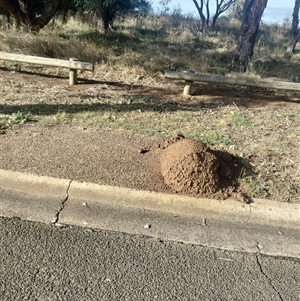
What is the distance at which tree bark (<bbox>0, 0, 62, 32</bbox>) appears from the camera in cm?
1186

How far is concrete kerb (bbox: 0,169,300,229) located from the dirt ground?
10cm

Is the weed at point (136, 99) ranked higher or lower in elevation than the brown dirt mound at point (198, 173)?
lower

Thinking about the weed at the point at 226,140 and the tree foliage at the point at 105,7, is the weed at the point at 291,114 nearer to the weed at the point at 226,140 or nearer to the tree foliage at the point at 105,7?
the weed at the point at 226,140

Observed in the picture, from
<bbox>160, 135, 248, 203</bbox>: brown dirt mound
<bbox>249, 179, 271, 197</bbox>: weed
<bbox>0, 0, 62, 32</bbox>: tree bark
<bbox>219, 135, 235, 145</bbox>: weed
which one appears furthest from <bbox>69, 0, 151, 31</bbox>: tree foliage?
<bbox>249, 179, 271, 197</bbox>: weed

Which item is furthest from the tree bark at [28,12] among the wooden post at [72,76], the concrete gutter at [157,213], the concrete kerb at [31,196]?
the concrete gutter at [157,213]

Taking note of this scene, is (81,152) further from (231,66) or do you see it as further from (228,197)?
(231,66)

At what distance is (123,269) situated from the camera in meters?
2.81

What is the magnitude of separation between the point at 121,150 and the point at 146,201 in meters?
0.97

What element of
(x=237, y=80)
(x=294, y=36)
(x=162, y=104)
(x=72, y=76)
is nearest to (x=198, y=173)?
(x=162, y=104)

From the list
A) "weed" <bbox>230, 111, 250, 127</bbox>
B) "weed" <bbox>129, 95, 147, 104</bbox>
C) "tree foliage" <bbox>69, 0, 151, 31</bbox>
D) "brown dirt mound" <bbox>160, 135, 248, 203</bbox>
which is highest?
"tree foliage" <bbox>69, 0, 151, 31</bbox>

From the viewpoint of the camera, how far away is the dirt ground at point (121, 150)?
3861 millimetres

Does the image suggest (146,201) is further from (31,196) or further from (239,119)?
(239,119)

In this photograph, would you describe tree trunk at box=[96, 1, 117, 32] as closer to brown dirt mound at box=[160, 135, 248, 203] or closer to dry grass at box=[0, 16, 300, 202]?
dry grass at box=[0, 16, 300, 202]

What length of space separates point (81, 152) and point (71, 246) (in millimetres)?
1570
